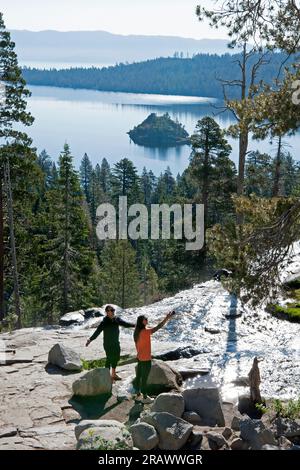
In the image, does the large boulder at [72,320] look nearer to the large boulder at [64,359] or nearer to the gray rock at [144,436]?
the large boulder at [64,359]

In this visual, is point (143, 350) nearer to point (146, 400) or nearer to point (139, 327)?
point (139, 327)

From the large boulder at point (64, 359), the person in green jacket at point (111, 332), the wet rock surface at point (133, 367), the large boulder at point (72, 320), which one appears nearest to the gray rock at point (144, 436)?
the wet rock surface at point (133, 367)

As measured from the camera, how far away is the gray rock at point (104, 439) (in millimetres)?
8422

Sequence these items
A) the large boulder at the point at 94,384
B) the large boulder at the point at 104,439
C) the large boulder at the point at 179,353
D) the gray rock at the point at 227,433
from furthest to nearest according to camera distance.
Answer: the large boulder at the point at 179,353
the large boulder at the point at 94,384
the gray rock at the point at 227,433
the large boulder at the point at 104,439

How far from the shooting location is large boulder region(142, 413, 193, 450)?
9320 millimetres

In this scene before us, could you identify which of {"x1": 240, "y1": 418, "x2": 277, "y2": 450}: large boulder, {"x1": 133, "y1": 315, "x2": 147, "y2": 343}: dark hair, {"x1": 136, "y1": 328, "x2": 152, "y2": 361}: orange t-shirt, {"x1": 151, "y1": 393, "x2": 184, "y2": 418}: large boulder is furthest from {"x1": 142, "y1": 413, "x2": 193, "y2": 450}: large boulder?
{"x1": 133, "y1": 315, "x2": 147, "y2": 343}: dark hair

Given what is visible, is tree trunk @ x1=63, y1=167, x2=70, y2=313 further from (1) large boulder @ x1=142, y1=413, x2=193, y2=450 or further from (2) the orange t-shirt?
(1) large boulder @ x1=142, y1=413, x2=193, y2=450

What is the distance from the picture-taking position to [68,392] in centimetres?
1251

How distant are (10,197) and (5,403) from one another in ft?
54.1

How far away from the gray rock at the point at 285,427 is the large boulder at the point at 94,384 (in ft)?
12.5
